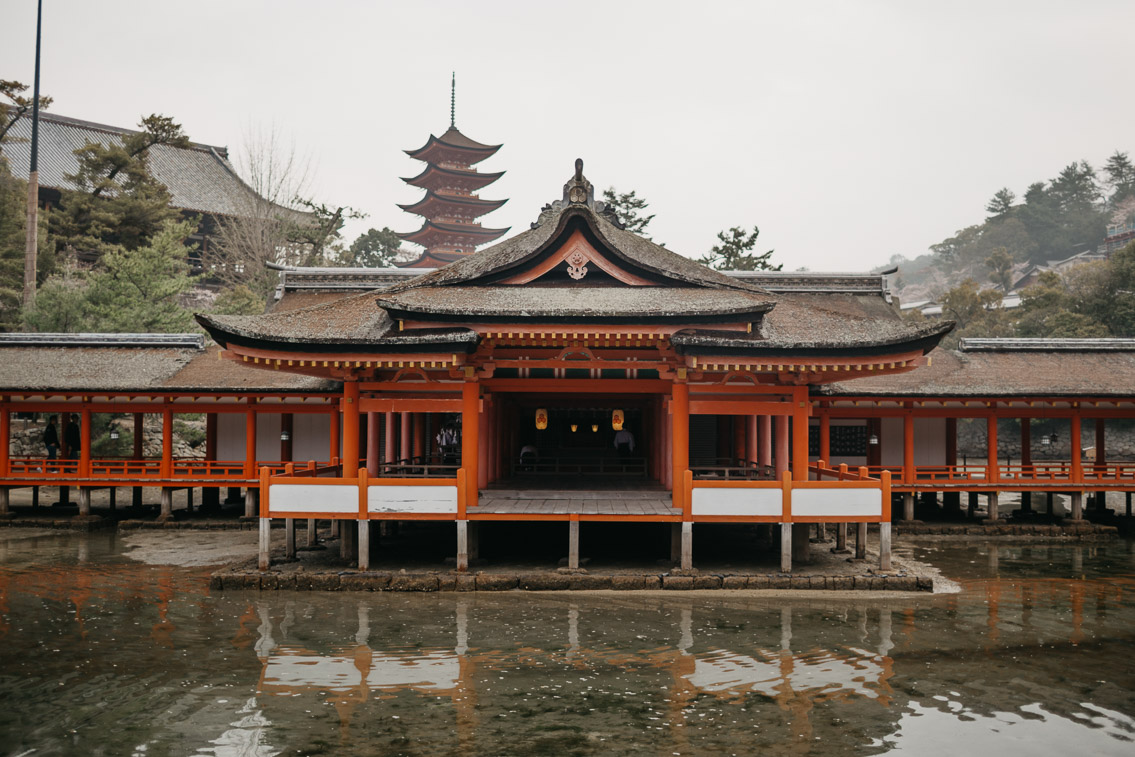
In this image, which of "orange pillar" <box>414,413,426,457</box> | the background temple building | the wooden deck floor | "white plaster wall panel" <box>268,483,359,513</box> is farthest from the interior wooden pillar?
the background temple building

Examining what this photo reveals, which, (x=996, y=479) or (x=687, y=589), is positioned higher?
(x=996, y=479)

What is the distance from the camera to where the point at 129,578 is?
17375 millimetres

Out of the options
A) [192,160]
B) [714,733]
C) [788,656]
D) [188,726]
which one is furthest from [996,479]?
[192,160]

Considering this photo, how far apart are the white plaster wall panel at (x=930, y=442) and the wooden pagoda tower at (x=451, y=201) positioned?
42.9m

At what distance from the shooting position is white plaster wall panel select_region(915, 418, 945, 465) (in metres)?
25.5

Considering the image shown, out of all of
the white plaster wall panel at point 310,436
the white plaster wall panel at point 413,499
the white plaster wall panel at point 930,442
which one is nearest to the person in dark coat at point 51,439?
the white plaster wall panel at point 310,436

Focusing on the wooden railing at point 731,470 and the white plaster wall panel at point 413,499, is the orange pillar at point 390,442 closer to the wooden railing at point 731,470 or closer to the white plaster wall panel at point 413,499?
the white plaster wall panel at point 413,499

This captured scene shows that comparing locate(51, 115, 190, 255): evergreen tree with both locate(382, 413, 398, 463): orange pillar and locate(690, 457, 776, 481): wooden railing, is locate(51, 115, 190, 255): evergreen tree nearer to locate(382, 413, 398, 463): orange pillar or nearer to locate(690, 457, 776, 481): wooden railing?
locate(382, 413, 398, 463): orange pillar

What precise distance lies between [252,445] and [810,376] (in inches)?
610

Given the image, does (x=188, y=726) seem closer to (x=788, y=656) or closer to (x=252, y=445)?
(x=788, y=656)

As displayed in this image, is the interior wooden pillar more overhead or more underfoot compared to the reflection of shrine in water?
more overhead

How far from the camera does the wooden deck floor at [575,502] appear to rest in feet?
53.6

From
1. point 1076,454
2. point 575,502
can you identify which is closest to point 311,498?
point 575,502

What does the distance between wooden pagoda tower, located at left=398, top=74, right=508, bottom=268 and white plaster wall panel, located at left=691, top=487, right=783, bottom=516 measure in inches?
1914
